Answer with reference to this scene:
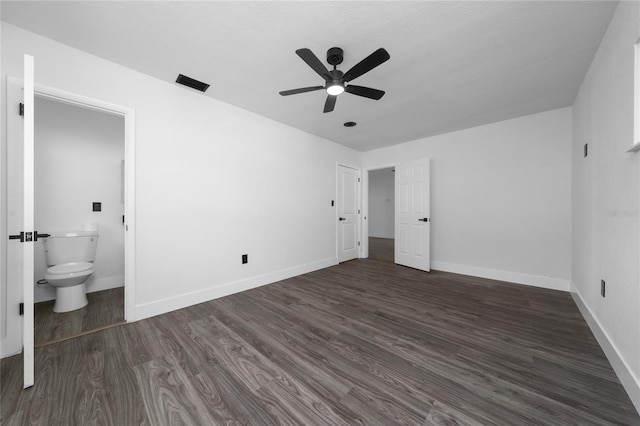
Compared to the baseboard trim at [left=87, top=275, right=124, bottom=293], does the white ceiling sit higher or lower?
higher

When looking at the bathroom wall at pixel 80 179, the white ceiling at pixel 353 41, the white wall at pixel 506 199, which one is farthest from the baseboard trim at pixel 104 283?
the white wall at pixel 506 199

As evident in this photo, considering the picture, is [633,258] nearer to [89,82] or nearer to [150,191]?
[150,191]

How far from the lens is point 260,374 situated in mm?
1513

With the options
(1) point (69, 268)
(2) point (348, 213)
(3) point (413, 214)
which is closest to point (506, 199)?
(3) point (413, 214)

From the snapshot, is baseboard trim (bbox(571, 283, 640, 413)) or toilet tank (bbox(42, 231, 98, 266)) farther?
toilet tank (bbox(42, 231, 98, 266))

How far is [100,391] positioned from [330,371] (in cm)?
142

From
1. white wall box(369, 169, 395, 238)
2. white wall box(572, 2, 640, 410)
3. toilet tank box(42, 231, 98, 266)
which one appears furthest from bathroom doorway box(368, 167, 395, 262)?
toilet tank box(42, 231, 98, 266)

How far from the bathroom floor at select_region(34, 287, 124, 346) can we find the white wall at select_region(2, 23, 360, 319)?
1.23 ft

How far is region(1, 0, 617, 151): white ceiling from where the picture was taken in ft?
5.23

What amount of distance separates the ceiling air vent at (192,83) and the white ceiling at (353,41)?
0.07 meters

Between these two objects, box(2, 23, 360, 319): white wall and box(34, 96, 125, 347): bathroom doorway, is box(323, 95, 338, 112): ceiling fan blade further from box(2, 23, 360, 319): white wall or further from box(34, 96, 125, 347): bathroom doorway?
box(34, 96, 125, 347): bathroom doorway

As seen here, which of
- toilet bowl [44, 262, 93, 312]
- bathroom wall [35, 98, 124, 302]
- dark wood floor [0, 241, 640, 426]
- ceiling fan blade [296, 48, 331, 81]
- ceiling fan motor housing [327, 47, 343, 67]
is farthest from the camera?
bathroom wall [35, 98, 124, 302]

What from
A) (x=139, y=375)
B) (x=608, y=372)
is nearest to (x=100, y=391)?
(x=139, y=375)

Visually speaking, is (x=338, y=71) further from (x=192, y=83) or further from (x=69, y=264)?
(x=69, y=264)
